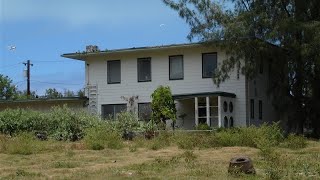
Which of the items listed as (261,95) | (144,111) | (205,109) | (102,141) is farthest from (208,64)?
(102,141)

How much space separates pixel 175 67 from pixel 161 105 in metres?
3.53

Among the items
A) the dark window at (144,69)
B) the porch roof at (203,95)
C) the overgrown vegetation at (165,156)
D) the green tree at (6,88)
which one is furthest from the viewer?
the green tree at (6,88)

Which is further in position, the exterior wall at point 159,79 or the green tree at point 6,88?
the green tree at point 6,88

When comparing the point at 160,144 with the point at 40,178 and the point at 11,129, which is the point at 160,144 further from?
the point at 11,129

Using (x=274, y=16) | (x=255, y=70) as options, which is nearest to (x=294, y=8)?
(x=274, y=16)

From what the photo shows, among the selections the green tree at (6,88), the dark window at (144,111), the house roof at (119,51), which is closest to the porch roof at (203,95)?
the dark window at (144,111)

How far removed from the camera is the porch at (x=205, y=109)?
3123 centimetres

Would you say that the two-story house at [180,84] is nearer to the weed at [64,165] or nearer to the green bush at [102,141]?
the green bush at [102,141]

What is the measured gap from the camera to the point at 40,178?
1205 centimetres

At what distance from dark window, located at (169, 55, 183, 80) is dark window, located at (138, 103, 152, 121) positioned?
2254 mm

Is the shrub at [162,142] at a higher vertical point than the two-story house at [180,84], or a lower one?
lower

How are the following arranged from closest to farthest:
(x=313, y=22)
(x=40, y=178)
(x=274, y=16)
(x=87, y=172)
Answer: (x=40, y=178) < (x=87, y=172) < (x=313, y=22) < (x=274, y=16)

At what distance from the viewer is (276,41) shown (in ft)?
88.6

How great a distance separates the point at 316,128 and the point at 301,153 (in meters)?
13.7
